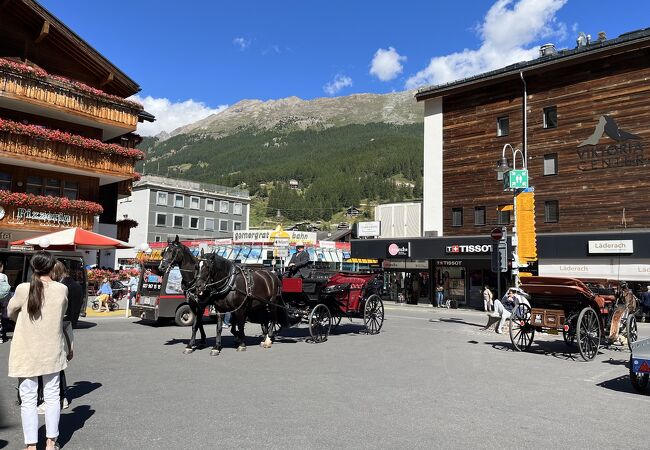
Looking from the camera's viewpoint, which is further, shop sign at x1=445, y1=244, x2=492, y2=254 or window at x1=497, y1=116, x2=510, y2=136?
window at x1=497, y1=116, x2=510, y2=136

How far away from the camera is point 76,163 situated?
2648 cm

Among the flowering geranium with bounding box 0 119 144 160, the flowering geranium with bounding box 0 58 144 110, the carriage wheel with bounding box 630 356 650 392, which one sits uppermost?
the flowering geranium with bounding box 0 58 144 110

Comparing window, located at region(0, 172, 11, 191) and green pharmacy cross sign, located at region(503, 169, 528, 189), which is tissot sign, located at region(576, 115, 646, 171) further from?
window, located at region(0, 172, 11, 191)

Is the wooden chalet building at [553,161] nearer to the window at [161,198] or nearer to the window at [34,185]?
the window at [34,185]

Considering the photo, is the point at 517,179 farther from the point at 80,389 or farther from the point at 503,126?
the point at 80,389

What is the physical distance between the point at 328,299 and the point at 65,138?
697 inches

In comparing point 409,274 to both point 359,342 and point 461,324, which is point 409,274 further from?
point 359,342

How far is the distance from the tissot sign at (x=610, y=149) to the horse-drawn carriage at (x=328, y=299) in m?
20.6

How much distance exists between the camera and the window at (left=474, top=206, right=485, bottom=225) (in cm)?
3556

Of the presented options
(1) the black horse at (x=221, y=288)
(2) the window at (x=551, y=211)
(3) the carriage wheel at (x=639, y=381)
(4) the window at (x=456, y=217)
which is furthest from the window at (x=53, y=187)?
(2) the window at (x=551, y=211)

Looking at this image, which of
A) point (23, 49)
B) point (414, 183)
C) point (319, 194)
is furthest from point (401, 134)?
point (23, 49)

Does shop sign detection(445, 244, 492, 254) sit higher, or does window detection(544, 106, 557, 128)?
window detection(544, 106, 557, 128)

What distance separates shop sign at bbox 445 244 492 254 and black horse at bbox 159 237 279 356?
912 inches

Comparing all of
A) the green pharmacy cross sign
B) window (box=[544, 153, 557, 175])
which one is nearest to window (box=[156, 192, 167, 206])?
window (box=[544, 153, 557, 175])
